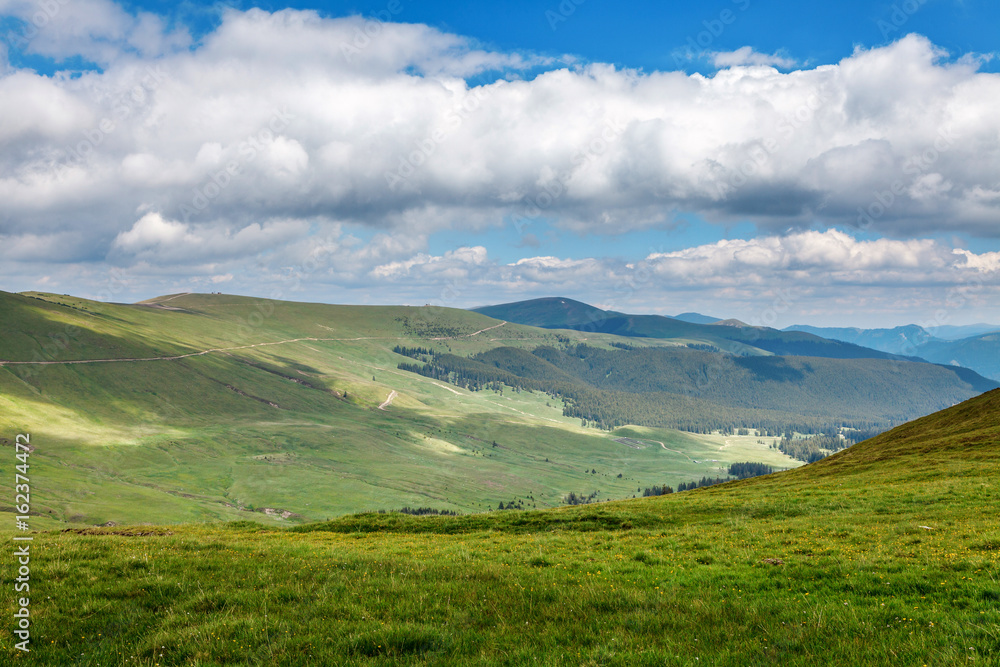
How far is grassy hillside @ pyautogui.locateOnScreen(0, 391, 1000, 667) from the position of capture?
35.0 ft

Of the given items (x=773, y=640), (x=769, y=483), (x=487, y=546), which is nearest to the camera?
(x=773, y=640)

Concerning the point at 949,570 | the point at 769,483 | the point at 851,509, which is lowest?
the point at 769,483

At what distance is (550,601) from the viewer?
14242 mm

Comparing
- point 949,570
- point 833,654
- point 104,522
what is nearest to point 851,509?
point 949,570

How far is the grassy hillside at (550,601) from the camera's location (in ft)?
35.0

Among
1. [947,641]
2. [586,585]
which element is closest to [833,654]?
[947,641]

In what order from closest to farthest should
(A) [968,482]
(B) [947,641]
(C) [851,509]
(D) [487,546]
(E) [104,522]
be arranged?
(B) [947,641]
(D) [487,546]
(C) [851,509]
(A) [968,482]
(E) [104,522]

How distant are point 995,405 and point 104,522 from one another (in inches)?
9076

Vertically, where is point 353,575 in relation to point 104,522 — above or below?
above

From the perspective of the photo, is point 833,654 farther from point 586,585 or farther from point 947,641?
point 586,585

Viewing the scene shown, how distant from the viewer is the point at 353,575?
17.0 m

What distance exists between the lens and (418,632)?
37.7 ft

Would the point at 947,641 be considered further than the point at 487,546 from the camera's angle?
No

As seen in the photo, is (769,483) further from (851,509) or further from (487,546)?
(487,546)
